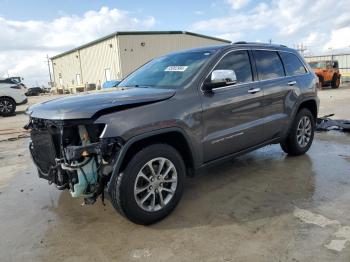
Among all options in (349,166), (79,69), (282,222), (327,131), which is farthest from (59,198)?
(79,69)

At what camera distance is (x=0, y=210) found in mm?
4254

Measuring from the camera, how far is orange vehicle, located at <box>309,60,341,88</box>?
24.0 m

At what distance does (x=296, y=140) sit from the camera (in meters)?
5.77

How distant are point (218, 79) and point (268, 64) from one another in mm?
1556

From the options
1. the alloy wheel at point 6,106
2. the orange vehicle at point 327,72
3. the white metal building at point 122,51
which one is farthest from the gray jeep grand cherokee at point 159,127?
the white metal building at point 122,51

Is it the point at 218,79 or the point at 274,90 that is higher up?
the point at 218,79

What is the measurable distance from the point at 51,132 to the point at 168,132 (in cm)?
116

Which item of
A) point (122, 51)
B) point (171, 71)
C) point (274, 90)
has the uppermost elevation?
point (122, 51)

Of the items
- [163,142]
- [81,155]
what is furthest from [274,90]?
[81,155]

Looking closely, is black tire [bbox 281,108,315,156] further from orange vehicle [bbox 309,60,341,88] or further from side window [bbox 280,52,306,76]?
orange vehicle [bbox 309,60,341,88]

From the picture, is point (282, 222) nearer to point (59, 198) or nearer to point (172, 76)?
point (172, 76)

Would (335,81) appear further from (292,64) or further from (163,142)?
(163,142)

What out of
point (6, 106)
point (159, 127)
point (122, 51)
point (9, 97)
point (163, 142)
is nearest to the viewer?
point (159, 127)

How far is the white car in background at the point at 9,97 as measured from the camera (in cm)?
1538
